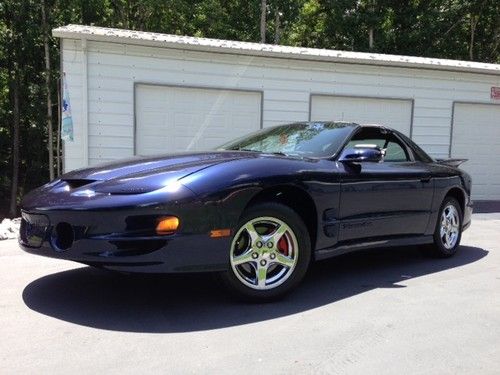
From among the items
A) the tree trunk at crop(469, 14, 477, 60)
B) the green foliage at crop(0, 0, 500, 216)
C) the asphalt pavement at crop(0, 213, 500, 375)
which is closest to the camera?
the asphalt pavement at crop(0, 213, 500, 375)

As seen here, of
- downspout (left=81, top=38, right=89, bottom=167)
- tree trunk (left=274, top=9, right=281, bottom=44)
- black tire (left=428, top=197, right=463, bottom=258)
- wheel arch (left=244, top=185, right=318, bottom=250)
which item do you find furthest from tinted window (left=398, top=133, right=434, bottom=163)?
tree trunk (left=274, top=9, right=281, bottom=44)

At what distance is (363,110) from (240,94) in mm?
2665

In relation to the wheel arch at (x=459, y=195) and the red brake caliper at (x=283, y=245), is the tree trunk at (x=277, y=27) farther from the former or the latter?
the red brake caliper at (x=283, y=245)

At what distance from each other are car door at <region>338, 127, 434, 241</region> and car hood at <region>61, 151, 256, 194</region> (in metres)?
0.96

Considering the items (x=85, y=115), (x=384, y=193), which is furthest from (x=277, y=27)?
(x=384, y=193)

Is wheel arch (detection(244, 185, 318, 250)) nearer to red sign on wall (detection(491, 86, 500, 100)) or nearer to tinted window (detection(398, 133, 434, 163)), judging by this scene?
tinted window (detection(398, 133, 434, 163))

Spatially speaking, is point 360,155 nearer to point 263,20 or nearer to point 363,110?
point 363,110

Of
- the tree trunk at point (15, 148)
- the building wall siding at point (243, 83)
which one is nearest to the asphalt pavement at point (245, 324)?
the building wall siding at point (243, 83)

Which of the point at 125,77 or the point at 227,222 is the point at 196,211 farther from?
the point at 125,77

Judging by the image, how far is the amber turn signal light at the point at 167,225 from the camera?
3.62 m

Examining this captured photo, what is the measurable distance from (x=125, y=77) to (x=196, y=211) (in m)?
6.39

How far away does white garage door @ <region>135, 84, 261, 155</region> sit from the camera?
382 inches

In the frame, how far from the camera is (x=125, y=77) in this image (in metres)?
9.48

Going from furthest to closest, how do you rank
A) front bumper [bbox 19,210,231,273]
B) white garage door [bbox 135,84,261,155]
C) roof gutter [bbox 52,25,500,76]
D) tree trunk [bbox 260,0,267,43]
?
1. tree trunk [bbox 260,0,267,43]
2. white garage door [bbox 135,84,261,155]
3. roof gutter [bbox 52,25,500,76]
4. front bumper [bbox 19,210,231,273]
